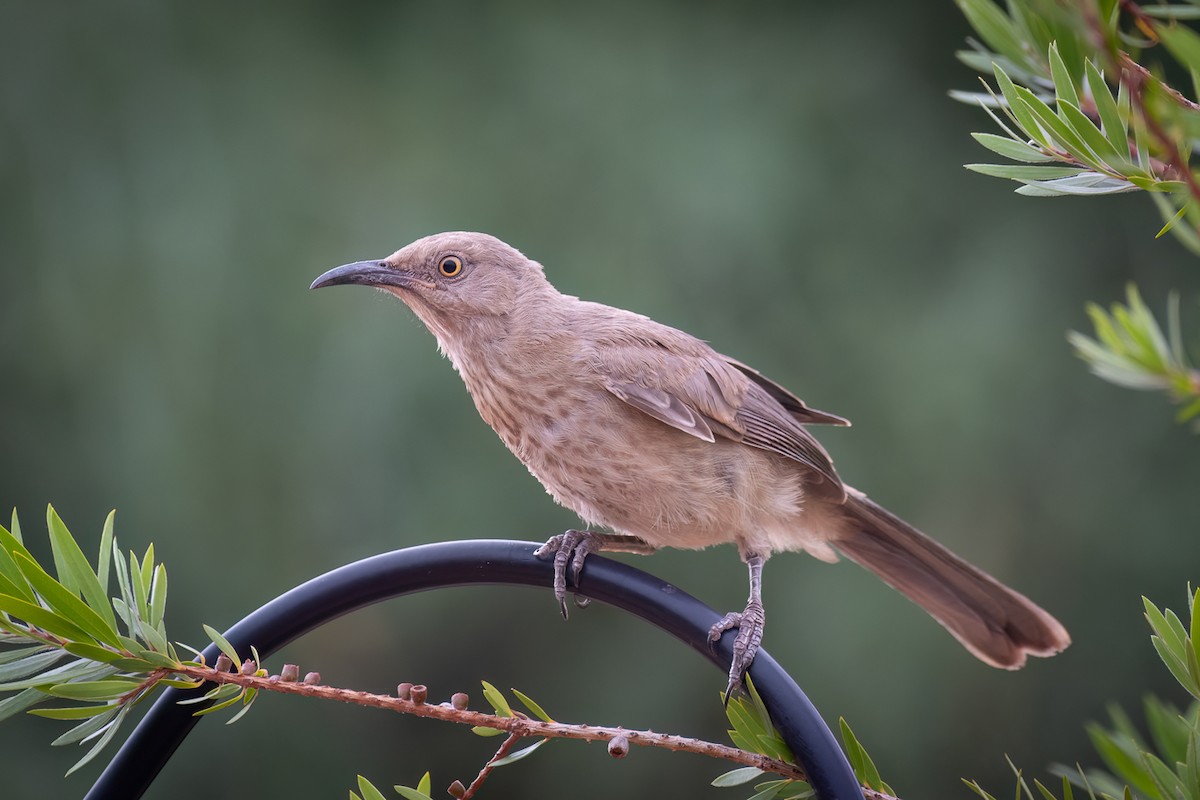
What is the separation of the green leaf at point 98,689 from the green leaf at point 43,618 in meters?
0.06

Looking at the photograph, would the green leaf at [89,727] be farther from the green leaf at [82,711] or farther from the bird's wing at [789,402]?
the bird's wing at [789,402]

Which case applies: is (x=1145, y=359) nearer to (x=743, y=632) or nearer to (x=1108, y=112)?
(x=1108, y=112)

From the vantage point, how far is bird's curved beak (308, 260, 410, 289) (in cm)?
271

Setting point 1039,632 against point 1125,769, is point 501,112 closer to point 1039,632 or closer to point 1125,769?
point 1039,632

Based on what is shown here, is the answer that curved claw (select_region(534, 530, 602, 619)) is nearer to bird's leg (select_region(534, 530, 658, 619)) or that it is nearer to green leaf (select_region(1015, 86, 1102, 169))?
bird's leg (select_region(534, 530, 658, 619))

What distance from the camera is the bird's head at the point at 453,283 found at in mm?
2840

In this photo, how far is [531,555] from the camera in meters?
2.10

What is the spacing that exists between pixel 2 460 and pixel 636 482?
11.6 feet

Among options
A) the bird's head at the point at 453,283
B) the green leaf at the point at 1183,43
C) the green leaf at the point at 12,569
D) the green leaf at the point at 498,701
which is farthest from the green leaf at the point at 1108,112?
the bird's head at the point at 453,283

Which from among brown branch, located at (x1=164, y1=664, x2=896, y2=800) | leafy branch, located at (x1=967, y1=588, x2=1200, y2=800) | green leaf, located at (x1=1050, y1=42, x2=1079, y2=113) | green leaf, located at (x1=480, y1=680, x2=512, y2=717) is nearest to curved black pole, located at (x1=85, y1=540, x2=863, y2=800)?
brown branch, located at (x1=164, y1=664, x2=896, y2=800)

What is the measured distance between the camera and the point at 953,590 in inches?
119

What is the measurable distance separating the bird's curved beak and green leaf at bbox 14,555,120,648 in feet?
4.04

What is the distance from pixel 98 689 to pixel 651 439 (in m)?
1.43

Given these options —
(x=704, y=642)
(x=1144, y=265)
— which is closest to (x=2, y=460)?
(x=704, y=642)
